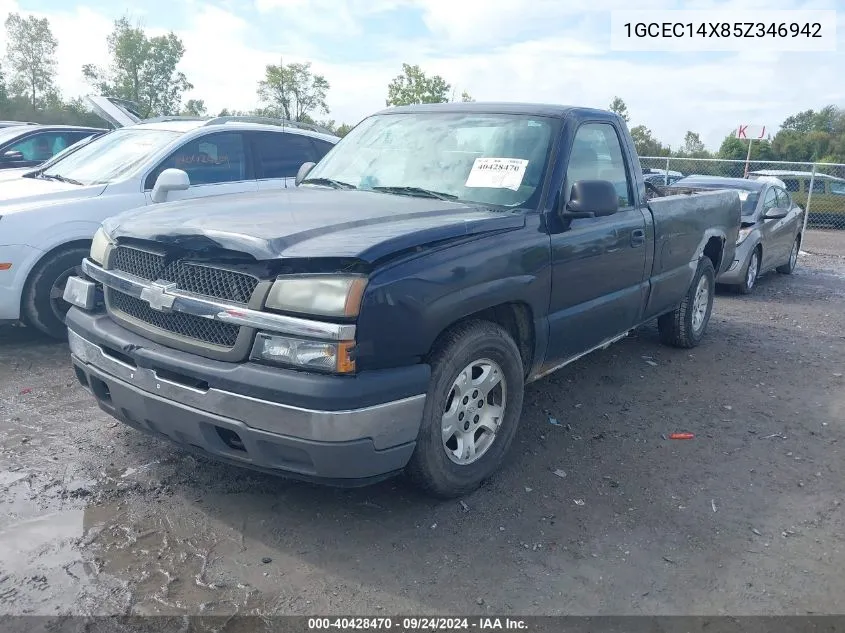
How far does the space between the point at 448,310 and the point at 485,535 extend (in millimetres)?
1042

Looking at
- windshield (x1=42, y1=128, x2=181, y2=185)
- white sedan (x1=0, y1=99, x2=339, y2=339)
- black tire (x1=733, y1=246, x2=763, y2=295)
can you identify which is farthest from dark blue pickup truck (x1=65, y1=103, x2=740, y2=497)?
black tire (x1=733, y1=246, x2=763, y2=295)

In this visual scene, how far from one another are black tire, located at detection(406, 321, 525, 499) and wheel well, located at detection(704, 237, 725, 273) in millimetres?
3620

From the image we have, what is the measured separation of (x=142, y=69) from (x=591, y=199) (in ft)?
168

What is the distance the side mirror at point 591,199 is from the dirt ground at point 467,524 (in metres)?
1.40

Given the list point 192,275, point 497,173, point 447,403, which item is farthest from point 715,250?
point 192,275

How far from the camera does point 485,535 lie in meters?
3.28

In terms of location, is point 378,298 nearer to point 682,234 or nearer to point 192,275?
point 192,275

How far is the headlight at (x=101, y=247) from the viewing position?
3.67 metres

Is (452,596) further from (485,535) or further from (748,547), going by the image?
(748,547)

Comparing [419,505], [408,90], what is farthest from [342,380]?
[408,90]

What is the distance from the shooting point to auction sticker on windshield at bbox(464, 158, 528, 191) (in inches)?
159

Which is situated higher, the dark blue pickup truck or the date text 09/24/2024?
the dark blue pickup truck

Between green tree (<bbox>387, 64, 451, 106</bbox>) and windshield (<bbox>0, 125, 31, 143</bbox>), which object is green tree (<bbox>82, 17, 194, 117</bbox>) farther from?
windshield (<bbox>0, 125, 31, 143</bbox>)

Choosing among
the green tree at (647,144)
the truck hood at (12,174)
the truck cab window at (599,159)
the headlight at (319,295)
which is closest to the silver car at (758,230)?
the truck cab window at (599,159)
